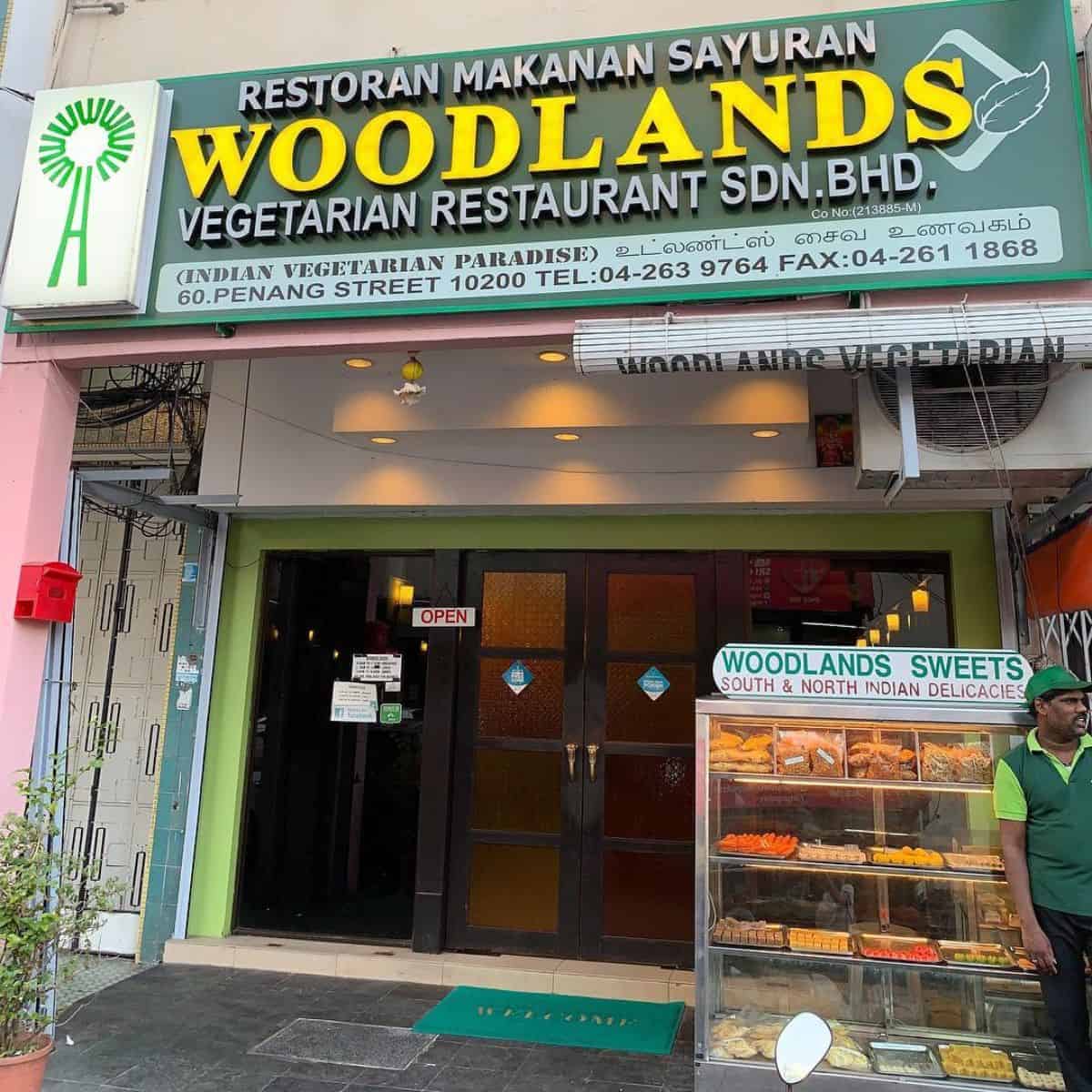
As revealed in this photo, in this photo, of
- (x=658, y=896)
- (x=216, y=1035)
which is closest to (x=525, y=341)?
(x=658, y=896)

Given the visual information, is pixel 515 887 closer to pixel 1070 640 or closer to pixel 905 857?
pixel 905 857

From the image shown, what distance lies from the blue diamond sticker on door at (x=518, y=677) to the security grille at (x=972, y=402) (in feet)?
9.90

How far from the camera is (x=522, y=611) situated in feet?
19.9

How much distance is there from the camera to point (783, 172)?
3848 mm

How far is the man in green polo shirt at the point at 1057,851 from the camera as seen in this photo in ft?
10.9

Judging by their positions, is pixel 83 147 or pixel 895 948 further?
pixel 83 147

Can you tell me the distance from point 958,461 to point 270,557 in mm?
4821

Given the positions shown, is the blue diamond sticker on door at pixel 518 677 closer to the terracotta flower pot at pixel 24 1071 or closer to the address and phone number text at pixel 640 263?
the address and phone number text at pixel 640 263

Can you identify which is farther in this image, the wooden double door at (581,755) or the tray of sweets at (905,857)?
the wooden double door at (581,755)

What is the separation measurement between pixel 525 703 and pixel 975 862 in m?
3.00

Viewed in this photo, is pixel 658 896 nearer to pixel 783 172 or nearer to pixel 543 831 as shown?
pixel 543 831

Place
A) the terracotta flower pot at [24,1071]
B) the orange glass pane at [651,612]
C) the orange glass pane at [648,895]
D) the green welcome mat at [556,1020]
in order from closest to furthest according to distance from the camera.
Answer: the terracotta flower pot at [24,1071] < the green welcome mat at [556,1020] < the orange glass pane at [648,895] < the orange glass pane at [651,612]

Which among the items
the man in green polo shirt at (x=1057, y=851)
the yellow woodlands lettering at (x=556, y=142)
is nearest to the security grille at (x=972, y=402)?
the man in green polo shirt at (x=1057, y=851)

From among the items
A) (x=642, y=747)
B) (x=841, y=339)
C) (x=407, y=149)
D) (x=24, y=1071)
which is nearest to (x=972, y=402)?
(x=841, y=339)
